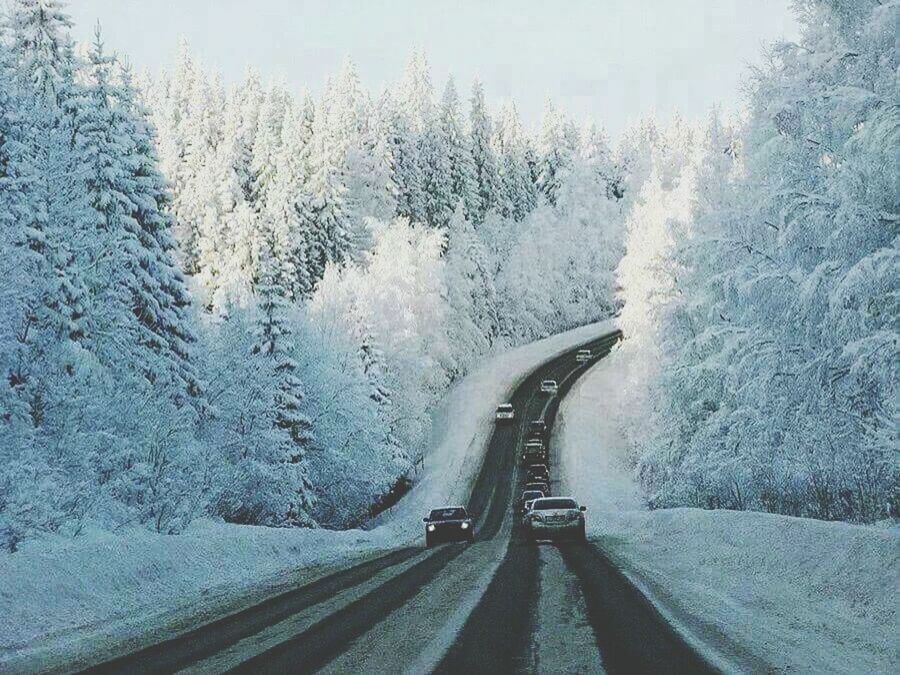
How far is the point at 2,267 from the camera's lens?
19.3m

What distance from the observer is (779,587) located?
1249 cm

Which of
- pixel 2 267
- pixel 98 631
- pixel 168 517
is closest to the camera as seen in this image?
pixel 98 631

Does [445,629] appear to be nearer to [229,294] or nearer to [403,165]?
[229,294]

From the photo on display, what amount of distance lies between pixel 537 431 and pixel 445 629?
199 ft

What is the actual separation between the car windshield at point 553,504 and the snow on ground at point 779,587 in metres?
4.19

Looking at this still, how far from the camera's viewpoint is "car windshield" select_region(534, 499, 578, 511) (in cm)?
2722

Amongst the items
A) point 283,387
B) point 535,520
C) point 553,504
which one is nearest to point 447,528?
point 553,504

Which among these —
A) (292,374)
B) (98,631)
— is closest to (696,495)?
(292,374)

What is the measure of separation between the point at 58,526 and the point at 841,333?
15125mm

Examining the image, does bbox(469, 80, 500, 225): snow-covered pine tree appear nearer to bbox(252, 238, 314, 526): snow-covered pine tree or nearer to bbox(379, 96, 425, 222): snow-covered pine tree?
A: bbox(379, 96, 425, 222): snow-covered pine tree

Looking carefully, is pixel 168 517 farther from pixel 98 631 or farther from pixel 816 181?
pixel 816 181

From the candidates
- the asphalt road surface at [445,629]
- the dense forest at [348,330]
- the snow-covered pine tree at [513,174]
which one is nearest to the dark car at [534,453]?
the dense forest at [348,330]

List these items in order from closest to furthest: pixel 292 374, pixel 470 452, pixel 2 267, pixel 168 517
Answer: pixel 2 267 → pixel 168 517 → pixel 292 374 → pixel 470 452

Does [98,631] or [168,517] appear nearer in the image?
[98,631]
